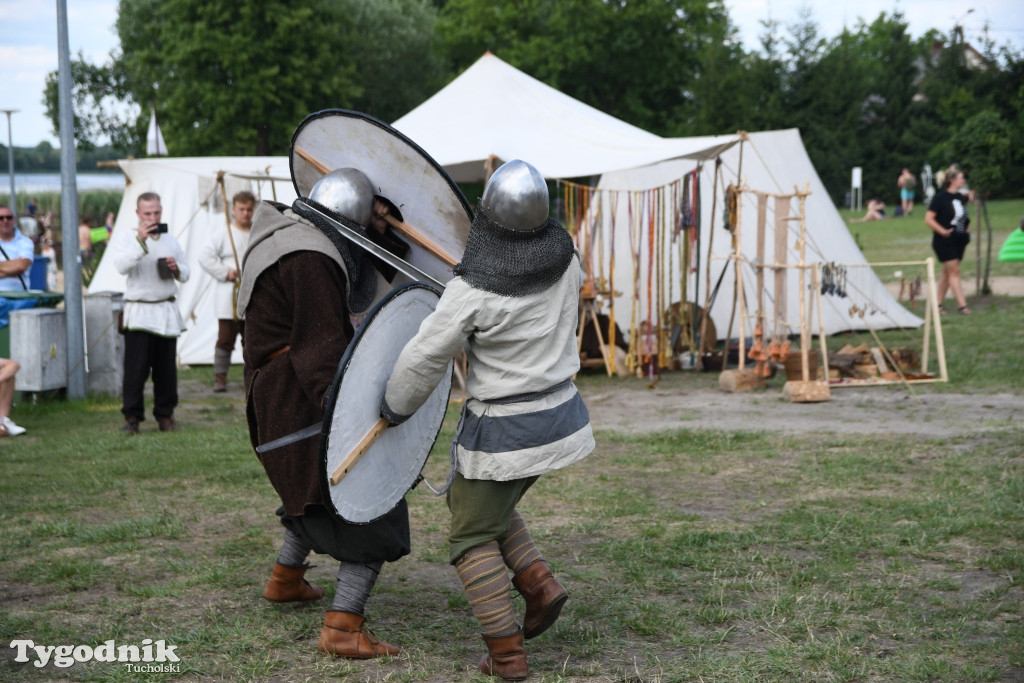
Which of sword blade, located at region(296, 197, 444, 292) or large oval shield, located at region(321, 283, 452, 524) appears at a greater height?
sword blade, located at region(296, 197, 444, 292)

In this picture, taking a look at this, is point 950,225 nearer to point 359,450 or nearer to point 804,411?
point 804,411

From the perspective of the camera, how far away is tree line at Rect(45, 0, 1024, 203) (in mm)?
27156

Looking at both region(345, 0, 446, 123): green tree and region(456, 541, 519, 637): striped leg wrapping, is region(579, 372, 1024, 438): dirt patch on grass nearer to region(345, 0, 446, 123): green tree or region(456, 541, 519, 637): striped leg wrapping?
region(456, 541, 519, 637): striped leg wrapping

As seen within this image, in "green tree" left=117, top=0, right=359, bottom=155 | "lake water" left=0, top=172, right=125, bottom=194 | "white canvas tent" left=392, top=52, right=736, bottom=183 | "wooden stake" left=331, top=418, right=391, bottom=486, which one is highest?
"green tree" left=117, top=0, right=359, bottom=155

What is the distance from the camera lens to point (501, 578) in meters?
2.99

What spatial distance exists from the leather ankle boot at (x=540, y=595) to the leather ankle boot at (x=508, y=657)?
0.36ft

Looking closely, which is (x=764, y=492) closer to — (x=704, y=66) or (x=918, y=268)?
(x=918, y=268)

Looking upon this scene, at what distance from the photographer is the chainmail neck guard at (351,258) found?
A: 10.1ft

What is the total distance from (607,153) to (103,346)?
4529mm

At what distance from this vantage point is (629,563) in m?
4.09

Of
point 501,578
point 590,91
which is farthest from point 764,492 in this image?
point 590,91

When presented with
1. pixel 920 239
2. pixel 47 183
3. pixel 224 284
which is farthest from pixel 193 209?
pixel 47 183

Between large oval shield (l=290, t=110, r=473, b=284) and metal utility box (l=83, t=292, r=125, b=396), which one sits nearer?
large oval shield (l=290, t=110, r=473, b=284)

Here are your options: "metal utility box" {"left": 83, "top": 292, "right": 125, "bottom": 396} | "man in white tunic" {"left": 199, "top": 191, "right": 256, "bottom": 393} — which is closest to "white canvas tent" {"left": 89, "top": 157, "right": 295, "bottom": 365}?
"man in white tunic" {"left": 199, "top": 191, "right": 256, "bottom": 393}
